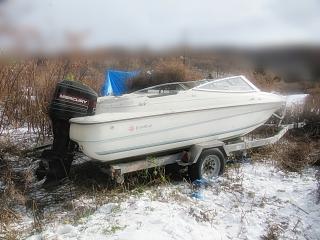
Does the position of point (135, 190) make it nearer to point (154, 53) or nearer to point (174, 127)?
point (174, 127)

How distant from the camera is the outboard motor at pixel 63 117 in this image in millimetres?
4641

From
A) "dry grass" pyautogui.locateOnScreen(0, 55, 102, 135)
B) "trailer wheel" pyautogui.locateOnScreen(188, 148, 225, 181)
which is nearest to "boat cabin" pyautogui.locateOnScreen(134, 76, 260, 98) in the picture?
"trailer wheel" pyautogui.locateOnScreen(188, 148, 225, 181)

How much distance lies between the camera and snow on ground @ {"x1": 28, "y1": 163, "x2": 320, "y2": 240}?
12.3ft

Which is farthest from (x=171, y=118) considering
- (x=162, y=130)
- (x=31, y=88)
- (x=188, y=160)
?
(x=31, y=88)

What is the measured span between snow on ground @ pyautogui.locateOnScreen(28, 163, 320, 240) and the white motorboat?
1.81 feet

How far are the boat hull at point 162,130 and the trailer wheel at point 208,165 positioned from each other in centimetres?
23

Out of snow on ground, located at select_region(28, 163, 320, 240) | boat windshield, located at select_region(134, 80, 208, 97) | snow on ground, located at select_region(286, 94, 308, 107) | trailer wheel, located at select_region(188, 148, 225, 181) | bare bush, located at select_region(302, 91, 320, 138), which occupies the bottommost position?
snow on ground, located at select_region(28, 163, 320, 240)

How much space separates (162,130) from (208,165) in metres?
0.82

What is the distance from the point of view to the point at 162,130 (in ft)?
16.4

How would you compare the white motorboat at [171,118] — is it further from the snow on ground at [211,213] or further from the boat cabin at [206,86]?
the snow on ground at [211,213]

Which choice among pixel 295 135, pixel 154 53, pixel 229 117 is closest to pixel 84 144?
pixel 154 53

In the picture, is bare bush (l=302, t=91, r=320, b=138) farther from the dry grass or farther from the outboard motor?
the outboard motor

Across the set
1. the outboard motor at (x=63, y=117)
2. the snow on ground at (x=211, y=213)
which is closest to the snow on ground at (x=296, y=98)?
the snow on ground at (x=211, y=213)

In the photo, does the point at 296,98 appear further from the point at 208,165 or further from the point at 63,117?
the point at 63,117
